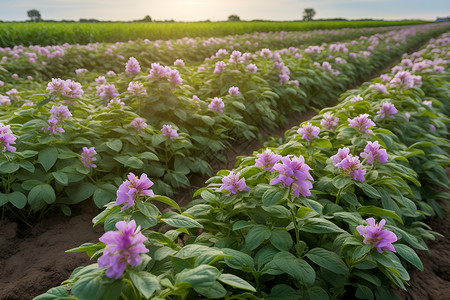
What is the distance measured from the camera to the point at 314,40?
18.3 m

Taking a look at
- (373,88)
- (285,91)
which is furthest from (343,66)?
(373,88)

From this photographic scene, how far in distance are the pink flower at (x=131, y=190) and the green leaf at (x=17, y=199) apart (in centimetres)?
154

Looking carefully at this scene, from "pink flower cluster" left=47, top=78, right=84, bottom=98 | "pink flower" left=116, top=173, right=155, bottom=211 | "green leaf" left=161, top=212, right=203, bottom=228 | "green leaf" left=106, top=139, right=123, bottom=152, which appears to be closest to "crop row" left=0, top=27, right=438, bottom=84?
"pink flower cluster" left=47, top=78, right=84, bottom=98

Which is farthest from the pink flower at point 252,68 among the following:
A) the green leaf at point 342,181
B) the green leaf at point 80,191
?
the green leaf at point 342,181

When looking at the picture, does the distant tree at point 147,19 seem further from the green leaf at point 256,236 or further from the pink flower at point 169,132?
the green leaf at point 256,236

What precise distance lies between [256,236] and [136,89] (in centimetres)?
254

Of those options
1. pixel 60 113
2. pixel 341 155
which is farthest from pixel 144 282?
pixel 60 113

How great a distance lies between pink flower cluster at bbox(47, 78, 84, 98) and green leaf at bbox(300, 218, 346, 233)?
275 cm

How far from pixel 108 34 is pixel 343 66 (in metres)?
10.6

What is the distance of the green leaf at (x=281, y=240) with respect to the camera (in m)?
1.71

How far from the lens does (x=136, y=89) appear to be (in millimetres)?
3711

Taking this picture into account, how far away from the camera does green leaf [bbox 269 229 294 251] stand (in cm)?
171

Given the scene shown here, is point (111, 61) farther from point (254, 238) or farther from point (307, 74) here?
point (254, 238)

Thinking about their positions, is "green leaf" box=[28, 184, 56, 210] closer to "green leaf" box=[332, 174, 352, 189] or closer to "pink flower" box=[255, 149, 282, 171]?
"pink flower" box=[255, 149, 282, 171]
